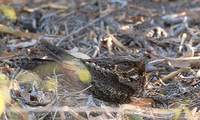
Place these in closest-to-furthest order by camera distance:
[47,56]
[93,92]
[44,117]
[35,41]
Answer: [44,117]
[93,92]
[47,56]
[35,41]

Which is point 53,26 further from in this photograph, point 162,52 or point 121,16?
point 162,52

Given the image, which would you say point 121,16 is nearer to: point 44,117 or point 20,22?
point 20,22

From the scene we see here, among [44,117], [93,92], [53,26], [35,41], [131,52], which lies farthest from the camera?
[53,26]

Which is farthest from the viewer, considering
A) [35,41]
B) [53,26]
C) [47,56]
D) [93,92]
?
[53,26]

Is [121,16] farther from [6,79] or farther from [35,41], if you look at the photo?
[6,79]

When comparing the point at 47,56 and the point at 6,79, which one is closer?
the point at 6,79

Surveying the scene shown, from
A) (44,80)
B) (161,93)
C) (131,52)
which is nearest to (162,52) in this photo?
(131,52)

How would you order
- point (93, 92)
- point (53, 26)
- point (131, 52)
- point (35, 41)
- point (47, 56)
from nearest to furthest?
1. point (93, 92)
2. point (47, 56)
3. point (131, 52)
4. point (35, 41)
5. point (53, 26)

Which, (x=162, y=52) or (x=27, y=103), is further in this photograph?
(x=162, y=52)

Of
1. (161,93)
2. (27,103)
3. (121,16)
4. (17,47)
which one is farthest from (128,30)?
(27,103)
